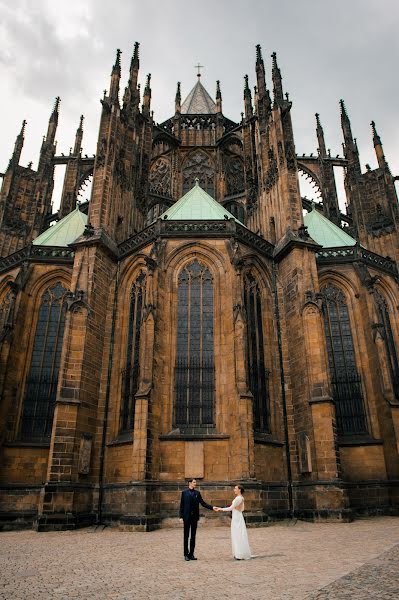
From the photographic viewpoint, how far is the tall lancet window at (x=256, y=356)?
16.5 meters

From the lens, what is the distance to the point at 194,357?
1634cm

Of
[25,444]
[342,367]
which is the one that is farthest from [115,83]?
[342,367]

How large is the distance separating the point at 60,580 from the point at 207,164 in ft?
91.9

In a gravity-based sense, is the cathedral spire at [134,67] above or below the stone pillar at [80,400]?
above

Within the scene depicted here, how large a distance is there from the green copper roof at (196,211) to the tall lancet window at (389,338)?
801 centimetres

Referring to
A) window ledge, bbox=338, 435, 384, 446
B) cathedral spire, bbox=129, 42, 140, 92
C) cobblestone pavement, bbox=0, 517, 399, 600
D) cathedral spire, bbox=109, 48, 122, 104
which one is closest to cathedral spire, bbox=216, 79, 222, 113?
cathedral spire, bbox=129, 42, 140, 92

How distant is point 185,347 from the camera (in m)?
16.5

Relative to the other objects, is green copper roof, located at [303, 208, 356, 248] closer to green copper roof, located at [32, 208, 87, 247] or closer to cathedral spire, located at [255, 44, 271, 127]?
cathedral spire, located at [255, 44, 271, 127]

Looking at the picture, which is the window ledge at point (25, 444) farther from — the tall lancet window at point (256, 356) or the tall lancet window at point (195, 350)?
the tall lancet window at point (256, 356)

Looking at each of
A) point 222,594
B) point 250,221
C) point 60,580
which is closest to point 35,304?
point 250,221

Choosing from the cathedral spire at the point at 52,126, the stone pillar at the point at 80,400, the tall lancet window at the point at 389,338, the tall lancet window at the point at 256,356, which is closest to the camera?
the stone pillar at the point at 80,400

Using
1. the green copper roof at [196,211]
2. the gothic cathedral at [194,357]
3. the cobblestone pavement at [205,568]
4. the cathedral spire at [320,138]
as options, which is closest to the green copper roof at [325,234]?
the gothic cathedral at [194,357]

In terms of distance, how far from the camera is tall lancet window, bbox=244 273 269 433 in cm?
1653

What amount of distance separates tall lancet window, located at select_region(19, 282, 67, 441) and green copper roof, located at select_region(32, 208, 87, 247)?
267 centimetres
